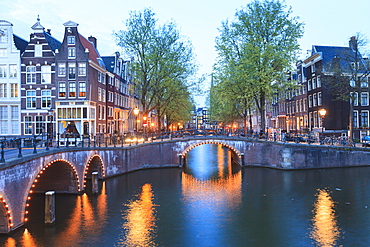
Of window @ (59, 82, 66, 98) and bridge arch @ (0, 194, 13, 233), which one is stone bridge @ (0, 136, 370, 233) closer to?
bridge arch @ (0, 194, 13, 233)

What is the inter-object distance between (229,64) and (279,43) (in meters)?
6.23

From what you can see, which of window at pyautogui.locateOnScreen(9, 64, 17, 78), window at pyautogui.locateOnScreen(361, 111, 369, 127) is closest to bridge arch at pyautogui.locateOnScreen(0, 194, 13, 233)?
window at pyautogui.locateOnScreen(9, 64, 17, 78)

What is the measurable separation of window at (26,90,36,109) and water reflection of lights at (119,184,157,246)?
23.5m

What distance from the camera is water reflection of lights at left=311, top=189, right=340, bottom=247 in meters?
14.9

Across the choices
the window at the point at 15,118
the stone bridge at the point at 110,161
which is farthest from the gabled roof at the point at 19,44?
the stone bridge at the point at 110,161

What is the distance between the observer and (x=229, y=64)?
37781 millimetres

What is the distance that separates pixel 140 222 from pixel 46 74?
28681 mm

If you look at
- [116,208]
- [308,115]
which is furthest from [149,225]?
[308,115]

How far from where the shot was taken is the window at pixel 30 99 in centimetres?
3966

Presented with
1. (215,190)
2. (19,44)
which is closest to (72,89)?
(19,44)

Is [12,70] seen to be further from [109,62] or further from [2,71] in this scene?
[109,62]

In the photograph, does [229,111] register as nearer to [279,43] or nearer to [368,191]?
[279,43]

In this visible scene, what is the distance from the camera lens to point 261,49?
1480 inches

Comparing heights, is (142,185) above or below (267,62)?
below
